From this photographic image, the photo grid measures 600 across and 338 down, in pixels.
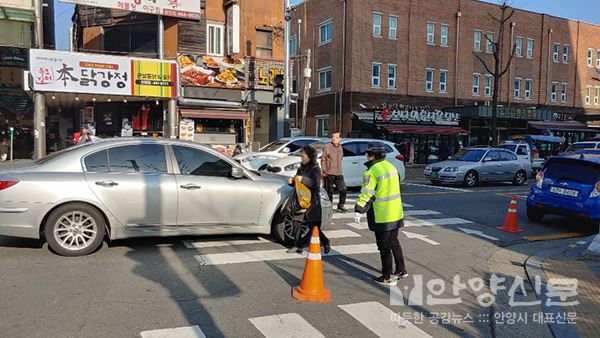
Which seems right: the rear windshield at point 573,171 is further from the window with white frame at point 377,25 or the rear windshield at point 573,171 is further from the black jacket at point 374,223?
the window with white frame at point 377,25

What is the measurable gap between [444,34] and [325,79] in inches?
357

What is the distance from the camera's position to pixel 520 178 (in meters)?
19.4

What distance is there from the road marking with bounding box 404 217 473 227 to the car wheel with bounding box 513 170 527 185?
9.71 m

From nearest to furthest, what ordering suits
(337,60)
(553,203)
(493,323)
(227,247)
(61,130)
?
A: (493,323) → (227,247) → (553,203) → (61,130) → (337,60)

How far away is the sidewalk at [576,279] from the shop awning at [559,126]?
102 ft

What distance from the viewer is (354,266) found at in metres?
6.65

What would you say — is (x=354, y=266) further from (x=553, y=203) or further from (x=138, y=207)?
(x=553, y=203)

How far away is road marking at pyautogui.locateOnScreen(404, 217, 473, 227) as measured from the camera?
9.87 meters

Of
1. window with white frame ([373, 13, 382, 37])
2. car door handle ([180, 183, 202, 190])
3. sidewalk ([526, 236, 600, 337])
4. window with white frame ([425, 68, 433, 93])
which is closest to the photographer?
sidewalk ([526, 236, 600, 337])

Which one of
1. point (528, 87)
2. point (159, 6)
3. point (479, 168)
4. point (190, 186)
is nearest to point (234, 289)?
point (190, 186)

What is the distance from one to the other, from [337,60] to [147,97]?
15.6 m

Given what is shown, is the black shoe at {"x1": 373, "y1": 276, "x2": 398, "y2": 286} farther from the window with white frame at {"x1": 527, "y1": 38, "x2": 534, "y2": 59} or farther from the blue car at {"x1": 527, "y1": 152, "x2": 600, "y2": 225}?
the window with white frame at {"x1": 527, "y1": 38, "x2": 534, "y2": 59}

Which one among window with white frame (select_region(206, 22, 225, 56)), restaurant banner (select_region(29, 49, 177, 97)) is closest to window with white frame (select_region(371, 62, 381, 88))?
window with white frame (select_region(206, 22, 225, 56))

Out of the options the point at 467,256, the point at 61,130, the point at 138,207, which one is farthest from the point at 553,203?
the point at 61,130
